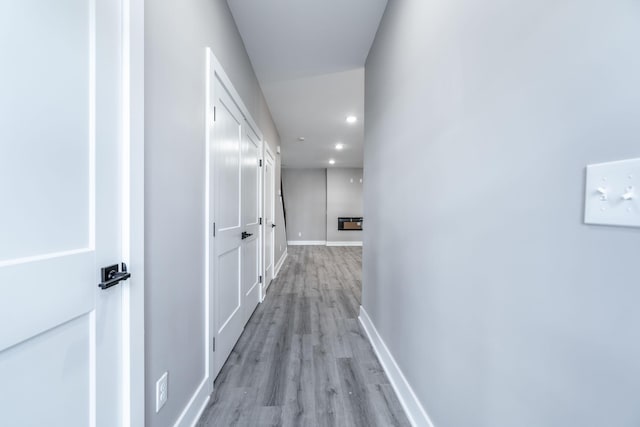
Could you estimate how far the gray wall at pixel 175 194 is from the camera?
3.45ft

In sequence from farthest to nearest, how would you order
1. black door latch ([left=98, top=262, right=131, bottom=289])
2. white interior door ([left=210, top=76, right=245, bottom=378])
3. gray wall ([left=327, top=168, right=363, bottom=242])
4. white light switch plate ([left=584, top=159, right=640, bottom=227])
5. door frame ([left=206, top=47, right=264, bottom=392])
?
gray wall ([left=327, top=168, right=363, bottom=242]), white interior door ([left=210, top=76, right=245, bottom=378]), door frame ([left=206, top=47, right=264, bottom=392]), black door latch ([left=98, top=262, right=131, bottom=289]), white light switch plate ([left=584, top=159, right=640, bottom=227])

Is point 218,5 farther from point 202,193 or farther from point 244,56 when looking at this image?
point 202,193

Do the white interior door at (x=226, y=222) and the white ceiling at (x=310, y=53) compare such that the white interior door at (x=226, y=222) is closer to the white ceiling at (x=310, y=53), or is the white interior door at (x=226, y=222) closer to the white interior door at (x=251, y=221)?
the white interior door at (x=251, y=221)

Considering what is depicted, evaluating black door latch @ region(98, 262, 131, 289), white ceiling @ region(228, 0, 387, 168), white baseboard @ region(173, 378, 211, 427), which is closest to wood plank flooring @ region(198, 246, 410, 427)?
white baseboard @ region(173, 378, 211, 427)

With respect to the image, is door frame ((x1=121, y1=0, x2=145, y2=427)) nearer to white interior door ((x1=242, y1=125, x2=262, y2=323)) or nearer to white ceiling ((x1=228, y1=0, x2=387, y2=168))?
white ceiling ((x1=228, y1=0, x2=387, y2=168))

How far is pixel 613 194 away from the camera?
510 millimetres

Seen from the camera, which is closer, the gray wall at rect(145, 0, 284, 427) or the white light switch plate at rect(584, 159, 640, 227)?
the white light switch plate at rect(584, 159, 640, 227)

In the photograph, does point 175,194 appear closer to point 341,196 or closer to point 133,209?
point 133,209

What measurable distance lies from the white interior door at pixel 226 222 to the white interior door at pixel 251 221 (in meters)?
0.13

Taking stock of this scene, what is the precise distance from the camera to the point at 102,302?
2.63 ft

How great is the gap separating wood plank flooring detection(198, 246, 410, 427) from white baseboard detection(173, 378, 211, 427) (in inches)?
1.5

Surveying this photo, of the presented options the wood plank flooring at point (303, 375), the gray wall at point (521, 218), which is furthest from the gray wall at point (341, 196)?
the gray wall at point (521, 218)

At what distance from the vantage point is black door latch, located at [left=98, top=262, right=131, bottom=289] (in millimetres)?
794

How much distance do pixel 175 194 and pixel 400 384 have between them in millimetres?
1661
